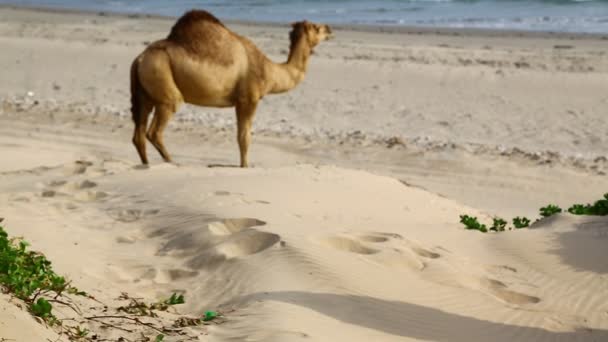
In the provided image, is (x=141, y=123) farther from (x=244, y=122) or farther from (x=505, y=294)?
(x=505, y=294)

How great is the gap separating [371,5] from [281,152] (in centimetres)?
2488

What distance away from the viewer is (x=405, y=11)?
36.3 metres

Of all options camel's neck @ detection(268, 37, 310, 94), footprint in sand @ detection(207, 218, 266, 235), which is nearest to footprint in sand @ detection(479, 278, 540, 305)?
footprint in sand @ detection(207, 218, 266, 235)

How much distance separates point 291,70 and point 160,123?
202 centimetres

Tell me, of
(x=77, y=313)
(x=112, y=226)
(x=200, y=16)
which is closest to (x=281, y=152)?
(x=200, y=16)

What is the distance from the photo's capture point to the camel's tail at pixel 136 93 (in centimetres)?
1173

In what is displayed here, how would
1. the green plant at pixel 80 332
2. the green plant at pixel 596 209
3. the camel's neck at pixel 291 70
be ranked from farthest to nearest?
1. the camel's neck at pixel 291 70
2. the green plant at pixel 596 209
3. the green plant at pixel 80 332

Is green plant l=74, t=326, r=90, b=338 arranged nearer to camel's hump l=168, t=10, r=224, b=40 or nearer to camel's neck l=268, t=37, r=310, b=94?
camel's hump l=168, t=10, r=224, b=40

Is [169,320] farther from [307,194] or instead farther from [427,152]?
[427,152]

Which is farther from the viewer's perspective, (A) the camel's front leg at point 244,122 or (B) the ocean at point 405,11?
(B) the ocean at point 405,11

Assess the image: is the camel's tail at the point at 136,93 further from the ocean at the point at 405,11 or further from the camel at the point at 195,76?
the ocean at the point at 405,11

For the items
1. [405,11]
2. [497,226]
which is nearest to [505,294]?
[497,226]

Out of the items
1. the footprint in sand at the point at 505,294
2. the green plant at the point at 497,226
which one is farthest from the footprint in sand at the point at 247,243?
the green plant at the point at 497,226

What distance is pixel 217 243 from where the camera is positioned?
25.6 feet
